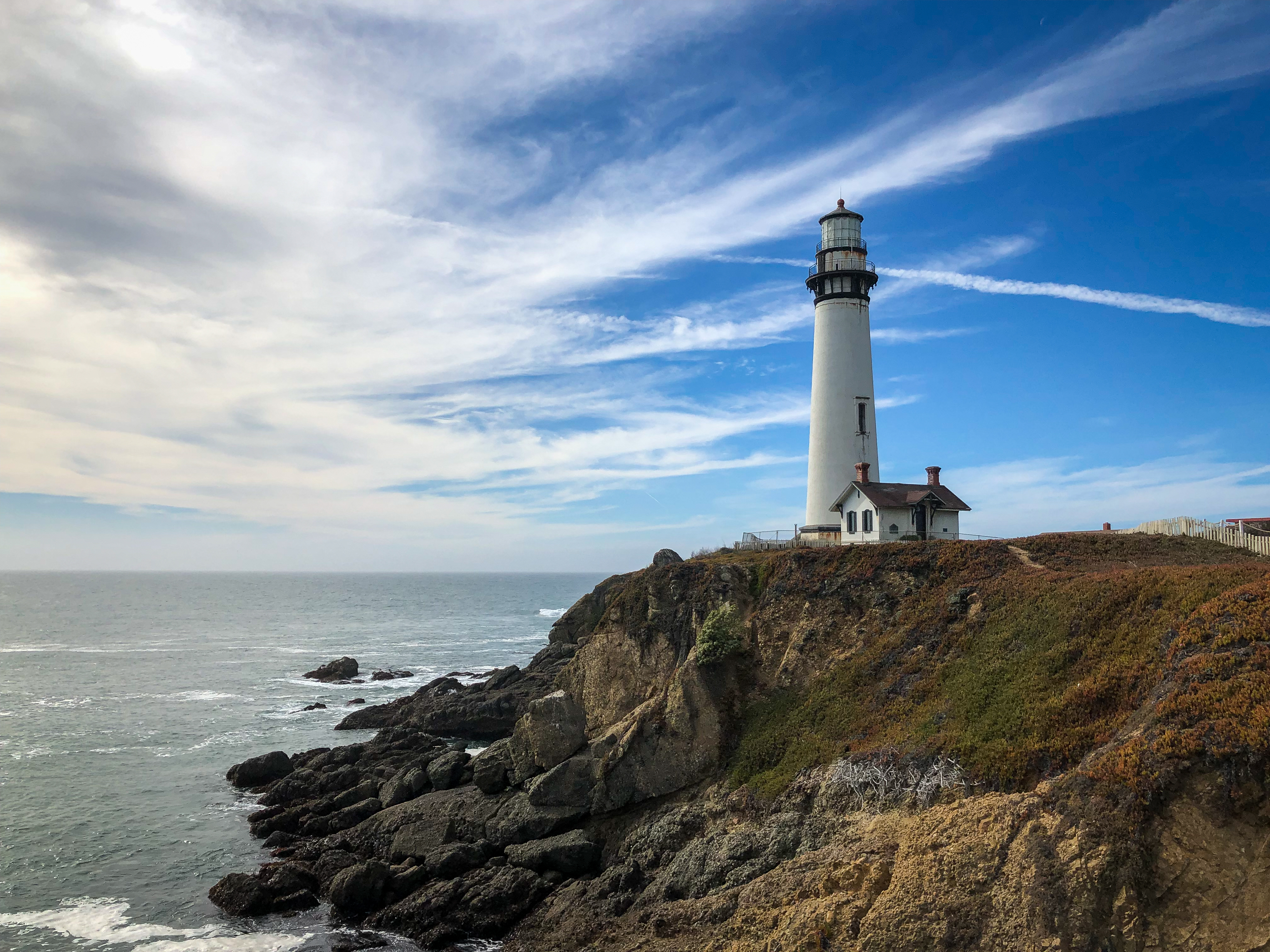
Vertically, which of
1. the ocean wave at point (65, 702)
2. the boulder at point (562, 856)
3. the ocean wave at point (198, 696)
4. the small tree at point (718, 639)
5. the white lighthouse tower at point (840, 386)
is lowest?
the ocean wave at point (198, 696)

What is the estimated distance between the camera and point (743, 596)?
3381 centimetres

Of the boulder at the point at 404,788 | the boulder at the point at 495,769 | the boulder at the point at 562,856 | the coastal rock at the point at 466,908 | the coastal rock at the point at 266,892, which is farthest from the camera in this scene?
the boulder at the point at 404,788

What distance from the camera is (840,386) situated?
4288 centimetres

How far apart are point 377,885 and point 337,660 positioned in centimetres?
4949

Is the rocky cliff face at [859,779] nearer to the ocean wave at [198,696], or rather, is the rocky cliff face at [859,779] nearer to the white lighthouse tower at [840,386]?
the white lighthouse tower at [840,386]

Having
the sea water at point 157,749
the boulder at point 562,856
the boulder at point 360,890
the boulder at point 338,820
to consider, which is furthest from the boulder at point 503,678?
the boulder at point 562,856

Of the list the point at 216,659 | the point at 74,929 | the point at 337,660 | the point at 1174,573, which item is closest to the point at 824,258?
the point at 1174,573

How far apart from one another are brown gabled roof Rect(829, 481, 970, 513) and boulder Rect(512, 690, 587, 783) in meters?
18.6

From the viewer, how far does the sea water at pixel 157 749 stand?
23.8m

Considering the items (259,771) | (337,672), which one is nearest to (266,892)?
(259,771)

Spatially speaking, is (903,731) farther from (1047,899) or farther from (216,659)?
(216,659)

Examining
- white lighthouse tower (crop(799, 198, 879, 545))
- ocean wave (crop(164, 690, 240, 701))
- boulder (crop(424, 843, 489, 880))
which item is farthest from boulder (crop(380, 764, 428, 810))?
ocean wave (crop(164, 690, 240, 701))

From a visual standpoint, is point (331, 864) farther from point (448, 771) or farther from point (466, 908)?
point (466, 908)

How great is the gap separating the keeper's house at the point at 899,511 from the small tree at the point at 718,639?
378 inches
